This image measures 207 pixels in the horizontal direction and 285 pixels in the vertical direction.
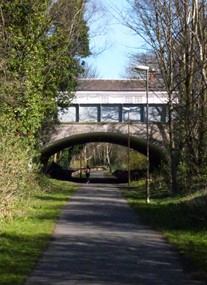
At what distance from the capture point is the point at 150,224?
2077cm

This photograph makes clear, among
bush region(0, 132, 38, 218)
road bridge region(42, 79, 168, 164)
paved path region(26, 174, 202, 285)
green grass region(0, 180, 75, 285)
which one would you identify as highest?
road bridge region(42, 79, 168, 164)

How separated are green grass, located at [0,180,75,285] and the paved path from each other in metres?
0.23

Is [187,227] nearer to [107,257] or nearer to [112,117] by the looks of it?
[107,257]

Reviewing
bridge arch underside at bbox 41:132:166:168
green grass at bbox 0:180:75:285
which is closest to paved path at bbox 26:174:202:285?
green grass at bbox 0:180:75:285

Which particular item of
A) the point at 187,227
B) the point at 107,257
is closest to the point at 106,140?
the point at 187,227

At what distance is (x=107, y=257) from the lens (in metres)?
13.9

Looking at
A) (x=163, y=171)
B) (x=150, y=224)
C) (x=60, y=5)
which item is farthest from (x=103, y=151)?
(x=150, y=224)

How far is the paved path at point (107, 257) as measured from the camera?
1161 centimetres

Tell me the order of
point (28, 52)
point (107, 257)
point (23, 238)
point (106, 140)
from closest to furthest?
point (107, 257)
point (23, 238)
point (28, 52)
point (106, 140)

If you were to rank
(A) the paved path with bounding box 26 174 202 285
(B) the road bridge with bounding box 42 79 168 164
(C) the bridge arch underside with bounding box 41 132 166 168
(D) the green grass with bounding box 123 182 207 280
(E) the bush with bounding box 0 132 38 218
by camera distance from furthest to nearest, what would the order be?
(C) the bridge arch underside with bounding box 41 132 166 168
(B) the road bridge with bounding box 42 79 168 164
(E) the bush with bounding box 0 132 38 218
(D) the green grass with bounding box 123 182 207 280
(A) the paved path with bounding box 26 174 202 285

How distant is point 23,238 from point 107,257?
137 inches

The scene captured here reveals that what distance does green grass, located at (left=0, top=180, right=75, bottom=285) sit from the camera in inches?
481

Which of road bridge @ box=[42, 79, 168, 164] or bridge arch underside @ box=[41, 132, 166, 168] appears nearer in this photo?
road bridge @ box=[42, 79, 168, 164]

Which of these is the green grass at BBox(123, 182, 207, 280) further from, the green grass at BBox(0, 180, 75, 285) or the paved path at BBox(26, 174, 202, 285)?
the green grass at BBox(0, 180, 75, 285)
